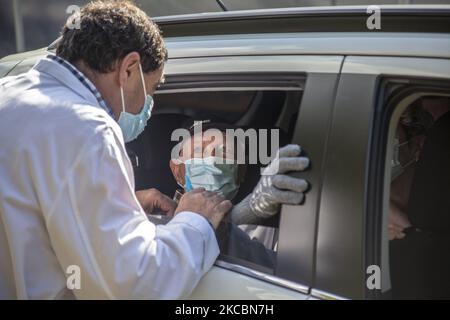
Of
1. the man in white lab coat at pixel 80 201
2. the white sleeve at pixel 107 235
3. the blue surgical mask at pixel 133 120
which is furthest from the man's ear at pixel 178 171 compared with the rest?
the white sleeve at pixel 107 235

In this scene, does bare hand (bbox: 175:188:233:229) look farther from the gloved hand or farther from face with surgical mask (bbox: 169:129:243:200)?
face with surgical mask (bbox: 169:129:243:200)

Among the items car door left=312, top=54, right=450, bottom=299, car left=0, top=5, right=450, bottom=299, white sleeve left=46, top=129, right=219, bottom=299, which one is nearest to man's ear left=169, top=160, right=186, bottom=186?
car left=0, top=5, right=450, bottom=299

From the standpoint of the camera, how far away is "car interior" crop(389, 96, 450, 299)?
71.9 inches

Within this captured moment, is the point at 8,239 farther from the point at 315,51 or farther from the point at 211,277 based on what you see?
the point at 315,51

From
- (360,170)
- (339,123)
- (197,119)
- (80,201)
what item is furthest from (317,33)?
(80,201)

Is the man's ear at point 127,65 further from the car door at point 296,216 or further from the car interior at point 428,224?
the car interior at point 428,224

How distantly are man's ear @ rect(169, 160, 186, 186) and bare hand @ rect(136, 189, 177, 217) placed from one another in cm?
9

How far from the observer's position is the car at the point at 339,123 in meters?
1.48

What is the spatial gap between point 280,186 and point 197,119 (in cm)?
93

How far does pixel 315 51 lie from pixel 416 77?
32cm

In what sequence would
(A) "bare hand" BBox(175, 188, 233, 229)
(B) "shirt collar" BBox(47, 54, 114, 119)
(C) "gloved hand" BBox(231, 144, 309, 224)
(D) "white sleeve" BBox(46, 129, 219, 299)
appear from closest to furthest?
1. (D) "white sleeve" BBox(46, 129, 219, 299)
2. (C) "gloved hand" BBox(231, 144, 309, 224)
3. (B) "shirt collar" BBox(47, 54, 114, 119)
4. (A) "bare hand" BBox(175, 188, 233, 229)

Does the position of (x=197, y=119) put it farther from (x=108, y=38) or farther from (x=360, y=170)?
(x=360, y=170)

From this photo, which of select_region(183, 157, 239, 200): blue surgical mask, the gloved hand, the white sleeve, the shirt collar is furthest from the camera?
select_region(183, 157, 239, 200): blue surgical mask

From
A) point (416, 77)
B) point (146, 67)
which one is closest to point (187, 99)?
point (146, 67)
